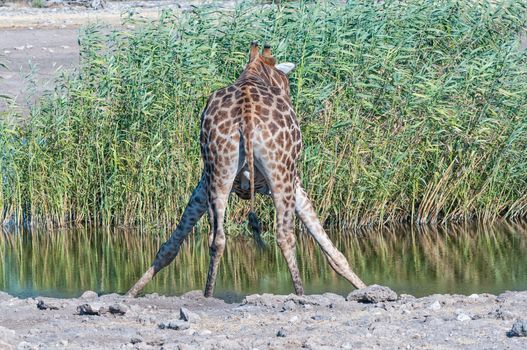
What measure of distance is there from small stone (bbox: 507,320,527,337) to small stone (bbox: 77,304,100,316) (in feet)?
9.53

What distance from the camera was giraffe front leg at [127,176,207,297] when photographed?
357 inches

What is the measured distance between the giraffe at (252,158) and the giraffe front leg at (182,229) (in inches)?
0.4

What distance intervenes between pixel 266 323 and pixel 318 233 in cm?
173

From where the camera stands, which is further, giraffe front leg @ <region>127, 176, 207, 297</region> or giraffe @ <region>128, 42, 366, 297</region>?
giraffe front leg @ <region>127, 176, 207, 297</region>

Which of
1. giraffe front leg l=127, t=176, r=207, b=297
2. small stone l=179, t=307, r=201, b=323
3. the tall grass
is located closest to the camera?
small stone l=179, t=307, r=201, b=323

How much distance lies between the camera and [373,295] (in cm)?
833

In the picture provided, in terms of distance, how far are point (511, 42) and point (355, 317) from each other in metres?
6.50

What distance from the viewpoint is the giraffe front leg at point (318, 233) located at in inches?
358

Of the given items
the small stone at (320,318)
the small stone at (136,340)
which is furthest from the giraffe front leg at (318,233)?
the small stone at (136,340)

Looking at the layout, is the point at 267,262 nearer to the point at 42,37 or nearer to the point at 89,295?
the point at 89,295

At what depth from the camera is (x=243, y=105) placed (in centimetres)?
851

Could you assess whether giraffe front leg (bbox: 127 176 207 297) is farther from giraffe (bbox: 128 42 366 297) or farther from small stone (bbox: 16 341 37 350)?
small stone (bbox: 16 341 37 350)

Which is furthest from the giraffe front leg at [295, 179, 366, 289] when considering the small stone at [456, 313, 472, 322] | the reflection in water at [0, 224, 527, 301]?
the small stone at [456, 313, 472, 322]

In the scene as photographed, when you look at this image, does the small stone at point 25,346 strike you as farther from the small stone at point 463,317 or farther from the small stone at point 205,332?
the small stone at point 463,317
